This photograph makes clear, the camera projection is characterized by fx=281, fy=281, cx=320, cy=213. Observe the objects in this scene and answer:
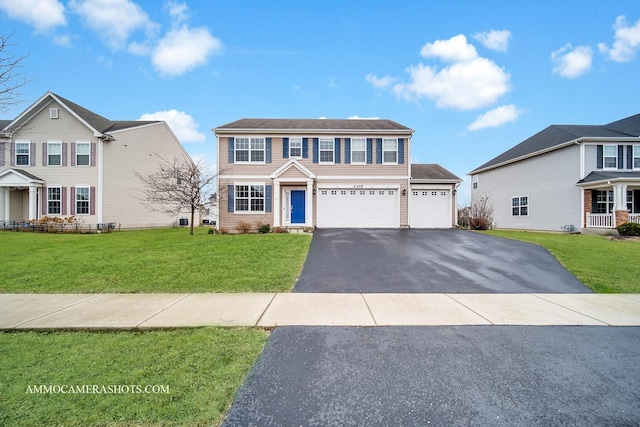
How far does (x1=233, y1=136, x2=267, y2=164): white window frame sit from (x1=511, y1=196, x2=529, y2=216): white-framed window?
20.2 metres

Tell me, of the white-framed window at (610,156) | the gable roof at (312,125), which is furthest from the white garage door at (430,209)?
the white-framed window at (610,156)

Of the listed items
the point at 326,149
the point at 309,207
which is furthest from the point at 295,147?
the point at 309,207

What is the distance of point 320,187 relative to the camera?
17.5 metres

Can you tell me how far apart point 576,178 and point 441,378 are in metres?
21.7

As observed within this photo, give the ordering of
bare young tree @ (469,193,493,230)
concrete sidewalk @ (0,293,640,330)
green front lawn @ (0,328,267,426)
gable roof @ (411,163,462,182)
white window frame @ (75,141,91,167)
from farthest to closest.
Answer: bare young tree @ (469,193,493,230) < white window frame @ (75,141,91,167) < gable roof @ (411,163,462,182) < concrete sidewalk @ (0,293,640,330) < green front lawn @ (0,328,267,426)

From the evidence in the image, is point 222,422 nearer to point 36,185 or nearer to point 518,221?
point 36,185

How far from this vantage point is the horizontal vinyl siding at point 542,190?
18.3 meters

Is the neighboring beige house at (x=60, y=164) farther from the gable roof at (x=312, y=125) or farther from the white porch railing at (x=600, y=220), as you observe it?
the white porch railing at (x=600, y=220)

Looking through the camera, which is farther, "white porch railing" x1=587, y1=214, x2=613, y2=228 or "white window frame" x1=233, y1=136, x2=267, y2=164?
"white window frame" x1=233, y1=136, x2=267, y2=164

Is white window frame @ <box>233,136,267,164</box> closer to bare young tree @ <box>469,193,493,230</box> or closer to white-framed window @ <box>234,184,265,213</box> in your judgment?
white-framed window @ <box>234,184,265,213</box>

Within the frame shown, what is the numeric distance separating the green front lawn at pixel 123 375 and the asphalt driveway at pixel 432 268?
3080mm

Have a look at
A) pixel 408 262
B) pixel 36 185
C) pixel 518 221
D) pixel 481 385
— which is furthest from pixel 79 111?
pixel 518 221

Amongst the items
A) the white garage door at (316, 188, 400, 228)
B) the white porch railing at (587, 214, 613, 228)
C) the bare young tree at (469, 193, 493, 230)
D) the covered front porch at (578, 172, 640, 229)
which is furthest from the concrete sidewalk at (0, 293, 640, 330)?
the bare young tree at (469, 193, 493, 230)

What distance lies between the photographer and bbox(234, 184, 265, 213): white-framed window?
17.3m
